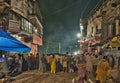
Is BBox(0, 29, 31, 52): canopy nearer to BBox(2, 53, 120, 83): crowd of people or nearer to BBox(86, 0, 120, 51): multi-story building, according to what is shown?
BBox(2, 53, 120, 83): crowd of people

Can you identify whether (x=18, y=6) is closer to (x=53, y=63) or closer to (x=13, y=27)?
(x=13, y=27)

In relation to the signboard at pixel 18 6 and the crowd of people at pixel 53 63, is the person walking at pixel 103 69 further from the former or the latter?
the signboard at pixel 18 6

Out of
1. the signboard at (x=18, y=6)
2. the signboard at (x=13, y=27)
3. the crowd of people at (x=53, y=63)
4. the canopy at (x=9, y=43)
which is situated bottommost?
the crowd of people at (x=53, y=63)

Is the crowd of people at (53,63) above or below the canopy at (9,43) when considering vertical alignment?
below

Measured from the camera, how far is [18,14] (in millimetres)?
31734

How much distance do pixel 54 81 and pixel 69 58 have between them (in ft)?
23.1

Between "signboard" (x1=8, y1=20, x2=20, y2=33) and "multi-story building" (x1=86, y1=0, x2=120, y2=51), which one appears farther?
"multi-story building" (x1=86, y1=0, x2=120, y2=51)

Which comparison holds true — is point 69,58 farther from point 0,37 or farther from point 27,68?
point 0,37

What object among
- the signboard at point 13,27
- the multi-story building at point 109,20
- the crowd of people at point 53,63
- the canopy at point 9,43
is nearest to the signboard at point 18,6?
the signboard at point 13,27

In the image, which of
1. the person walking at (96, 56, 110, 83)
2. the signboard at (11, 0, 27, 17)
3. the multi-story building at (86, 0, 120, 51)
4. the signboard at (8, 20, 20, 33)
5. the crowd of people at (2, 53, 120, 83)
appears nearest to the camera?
the person walking at (96, 56, 110, 83)

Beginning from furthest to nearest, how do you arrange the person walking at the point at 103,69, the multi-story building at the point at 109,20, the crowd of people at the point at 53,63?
the multi-story building at the point at 109,20 → the crowd of people at the point at 53,63 → the person walking at the point at 103,69

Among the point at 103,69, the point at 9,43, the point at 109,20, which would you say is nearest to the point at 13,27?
the point at 109,20

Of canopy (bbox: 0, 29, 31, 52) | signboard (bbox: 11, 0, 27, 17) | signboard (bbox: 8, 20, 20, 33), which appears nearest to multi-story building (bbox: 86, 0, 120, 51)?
signboard (bbox: 8, 20, 20, 33)

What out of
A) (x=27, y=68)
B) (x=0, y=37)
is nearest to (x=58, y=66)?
(x=27, y=68)
